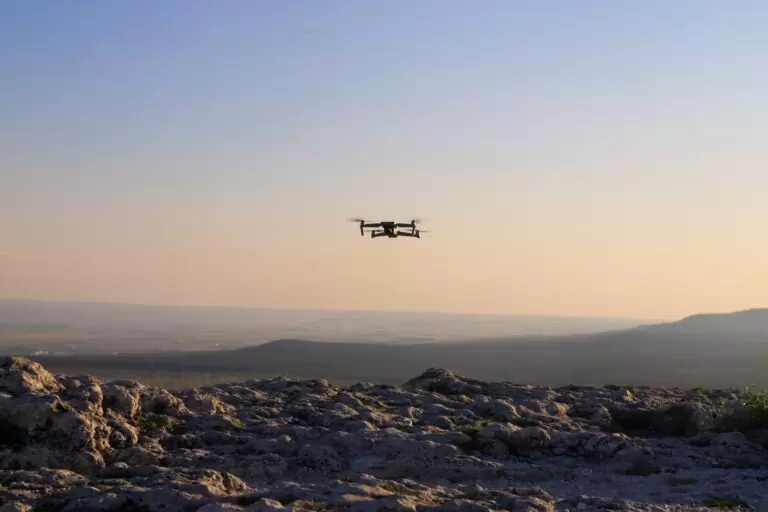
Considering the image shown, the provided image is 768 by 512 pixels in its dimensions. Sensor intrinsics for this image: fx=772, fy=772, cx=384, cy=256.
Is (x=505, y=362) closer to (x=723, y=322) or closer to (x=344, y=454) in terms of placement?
(x=344, y=454)

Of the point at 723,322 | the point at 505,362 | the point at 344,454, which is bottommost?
the point at 505,362

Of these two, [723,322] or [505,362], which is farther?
[723,322]

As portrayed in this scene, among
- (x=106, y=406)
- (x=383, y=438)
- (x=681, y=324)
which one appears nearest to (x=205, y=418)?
(x=106, y=406)

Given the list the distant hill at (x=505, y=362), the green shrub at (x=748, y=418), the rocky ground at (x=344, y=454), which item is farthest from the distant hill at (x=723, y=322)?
the rocky ground at (x=344, y=454)

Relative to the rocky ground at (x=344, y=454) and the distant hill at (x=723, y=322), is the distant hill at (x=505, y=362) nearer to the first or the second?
the rocky ground at (x=344, y=454)

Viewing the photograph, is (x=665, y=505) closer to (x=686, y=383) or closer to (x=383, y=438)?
(x=383, y=438)

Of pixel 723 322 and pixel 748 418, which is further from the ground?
pixel 723 322

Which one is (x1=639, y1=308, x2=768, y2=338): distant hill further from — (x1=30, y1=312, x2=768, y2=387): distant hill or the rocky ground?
the rocky ground

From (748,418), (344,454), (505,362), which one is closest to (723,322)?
(505,362)
